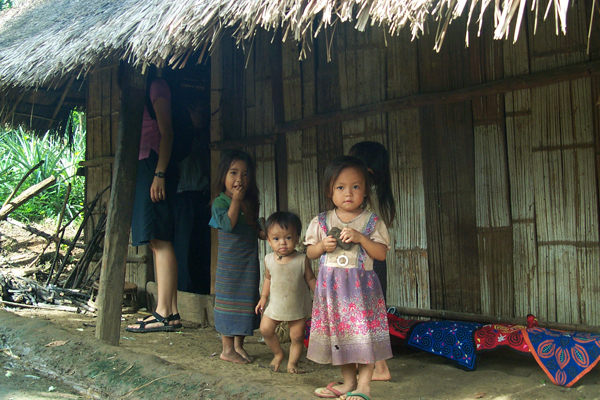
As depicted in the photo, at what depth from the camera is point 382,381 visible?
273 centimetres

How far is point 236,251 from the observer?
3.25m

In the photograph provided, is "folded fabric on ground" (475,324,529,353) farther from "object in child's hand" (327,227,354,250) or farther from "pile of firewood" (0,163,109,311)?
"pile of firewood" (0,163,109,311)

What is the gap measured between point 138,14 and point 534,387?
3.15m

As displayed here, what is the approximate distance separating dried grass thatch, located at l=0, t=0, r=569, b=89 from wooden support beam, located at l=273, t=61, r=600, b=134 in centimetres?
33

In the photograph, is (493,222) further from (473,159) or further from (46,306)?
(46,306)

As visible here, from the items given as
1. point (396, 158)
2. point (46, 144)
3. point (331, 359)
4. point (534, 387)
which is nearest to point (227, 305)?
point (331, 359)

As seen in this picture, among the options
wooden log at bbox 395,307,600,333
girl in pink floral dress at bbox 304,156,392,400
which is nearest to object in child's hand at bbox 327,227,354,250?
girl in pink floral dress at bbox 304,156,392,400

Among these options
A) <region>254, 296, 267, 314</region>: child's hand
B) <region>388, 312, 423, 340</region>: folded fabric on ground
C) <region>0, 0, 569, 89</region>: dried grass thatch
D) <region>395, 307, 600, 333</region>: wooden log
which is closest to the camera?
<region>0, 0, 569, 89</region>: dried grass thatch

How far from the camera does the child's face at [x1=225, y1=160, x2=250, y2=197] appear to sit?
10.3 ft

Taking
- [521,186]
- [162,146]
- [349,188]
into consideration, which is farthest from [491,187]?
[162,146]

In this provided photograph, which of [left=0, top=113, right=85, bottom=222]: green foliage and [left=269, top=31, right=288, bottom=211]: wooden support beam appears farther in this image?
[left=0, top=113, right=85, bottom=222]: green foliage

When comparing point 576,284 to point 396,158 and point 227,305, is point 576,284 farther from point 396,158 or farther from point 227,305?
point 227,305

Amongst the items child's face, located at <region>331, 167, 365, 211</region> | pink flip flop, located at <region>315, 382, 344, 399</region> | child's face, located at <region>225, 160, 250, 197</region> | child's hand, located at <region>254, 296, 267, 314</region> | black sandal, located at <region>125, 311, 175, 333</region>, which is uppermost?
child's face, located at <region>225, 160, 250, 197</region>

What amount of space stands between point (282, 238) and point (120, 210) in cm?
114
